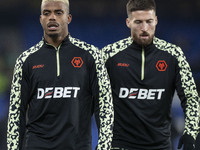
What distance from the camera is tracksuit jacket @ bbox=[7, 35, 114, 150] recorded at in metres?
4.03

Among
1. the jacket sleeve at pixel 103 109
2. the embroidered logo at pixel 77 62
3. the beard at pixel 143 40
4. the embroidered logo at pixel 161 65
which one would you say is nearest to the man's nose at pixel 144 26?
the beard at pixel 143 40

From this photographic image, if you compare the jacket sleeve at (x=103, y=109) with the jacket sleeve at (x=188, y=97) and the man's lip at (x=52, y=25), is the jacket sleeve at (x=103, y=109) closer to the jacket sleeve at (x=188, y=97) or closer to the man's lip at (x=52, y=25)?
the man's lip at (x=52, y=25)

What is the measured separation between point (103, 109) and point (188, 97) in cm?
99

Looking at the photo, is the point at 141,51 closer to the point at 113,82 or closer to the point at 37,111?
the point at 113,82

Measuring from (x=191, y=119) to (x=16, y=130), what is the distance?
1.67 m

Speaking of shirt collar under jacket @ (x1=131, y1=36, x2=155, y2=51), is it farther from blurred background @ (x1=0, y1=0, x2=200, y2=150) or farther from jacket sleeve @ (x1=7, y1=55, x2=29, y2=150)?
blurred background @ (x1=0, y1=0, x2=200, y2=150)

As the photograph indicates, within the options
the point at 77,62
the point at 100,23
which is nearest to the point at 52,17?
the point at 77,62

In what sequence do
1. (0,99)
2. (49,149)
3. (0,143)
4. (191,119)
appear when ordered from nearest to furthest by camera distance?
(49,149) < (191,119) < (0,143) < (0,99)

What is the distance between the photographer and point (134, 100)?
4.60m

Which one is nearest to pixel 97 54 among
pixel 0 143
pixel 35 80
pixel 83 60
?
pixel 83 60

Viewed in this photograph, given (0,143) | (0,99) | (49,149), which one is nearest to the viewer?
(49,149)

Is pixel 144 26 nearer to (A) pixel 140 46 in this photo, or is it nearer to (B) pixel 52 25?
(A) pixel 140 46

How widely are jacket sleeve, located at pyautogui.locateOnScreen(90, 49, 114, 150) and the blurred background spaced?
8151mm

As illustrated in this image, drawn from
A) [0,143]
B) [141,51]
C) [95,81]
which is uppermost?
[141,51]
